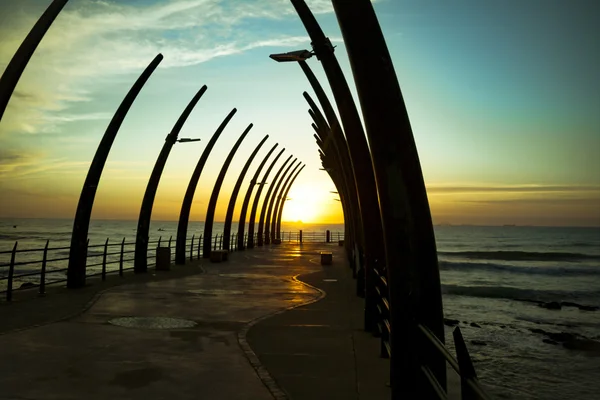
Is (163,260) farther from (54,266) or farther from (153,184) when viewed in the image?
(54,266)

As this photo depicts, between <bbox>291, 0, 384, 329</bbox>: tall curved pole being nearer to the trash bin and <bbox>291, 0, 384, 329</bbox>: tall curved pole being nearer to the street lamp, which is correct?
the street lamp

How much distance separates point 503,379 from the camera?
12.0m

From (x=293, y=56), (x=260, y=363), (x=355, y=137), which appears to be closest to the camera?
(x=260, y=363)

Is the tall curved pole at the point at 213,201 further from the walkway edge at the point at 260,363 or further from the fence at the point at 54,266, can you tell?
the walkway edge at the point at 260,363

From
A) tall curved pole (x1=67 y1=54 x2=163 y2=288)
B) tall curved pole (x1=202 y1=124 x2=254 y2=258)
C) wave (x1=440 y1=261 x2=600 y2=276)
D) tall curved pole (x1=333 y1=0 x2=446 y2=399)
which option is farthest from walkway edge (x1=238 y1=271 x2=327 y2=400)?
wave (x1=440 y1=261 x2=600 y2=276)

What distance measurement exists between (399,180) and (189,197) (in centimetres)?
2063

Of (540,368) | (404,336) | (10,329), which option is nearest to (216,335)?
(10,329)

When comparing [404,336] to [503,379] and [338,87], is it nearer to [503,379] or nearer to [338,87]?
[338,87]

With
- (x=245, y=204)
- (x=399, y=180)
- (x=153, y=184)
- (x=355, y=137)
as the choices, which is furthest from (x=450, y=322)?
(x=245, y=204)

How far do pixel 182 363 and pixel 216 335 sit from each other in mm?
1803

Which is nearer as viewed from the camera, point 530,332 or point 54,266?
point 530,332

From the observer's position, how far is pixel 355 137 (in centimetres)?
908

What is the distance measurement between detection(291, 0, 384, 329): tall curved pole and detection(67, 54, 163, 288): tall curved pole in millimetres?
7868

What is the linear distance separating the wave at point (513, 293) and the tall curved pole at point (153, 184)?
69.6 ft
